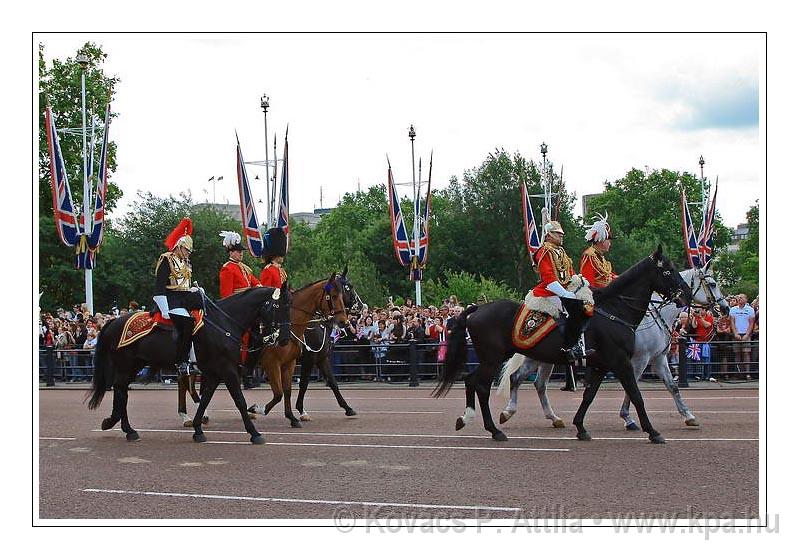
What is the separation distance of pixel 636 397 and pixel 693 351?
8.82 metres

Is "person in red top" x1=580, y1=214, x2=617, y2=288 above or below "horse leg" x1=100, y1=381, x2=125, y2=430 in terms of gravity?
above

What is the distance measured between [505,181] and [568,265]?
45229 mm

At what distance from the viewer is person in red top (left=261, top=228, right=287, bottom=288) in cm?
1327

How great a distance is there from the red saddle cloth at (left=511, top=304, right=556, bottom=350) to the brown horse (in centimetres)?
266

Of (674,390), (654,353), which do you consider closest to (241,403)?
(654,353)

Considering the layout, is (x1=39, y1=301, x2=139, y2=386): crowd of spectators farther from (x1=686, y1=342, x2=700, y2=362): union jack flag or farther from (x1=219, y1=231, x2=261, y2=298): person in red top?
(x1=686, y1=342, x2=700, y2=362): union jack flag

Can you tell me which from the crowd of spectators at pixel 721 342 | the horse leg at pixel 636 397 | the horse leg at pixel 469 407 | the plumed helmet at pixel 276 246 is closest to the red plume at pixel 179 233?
the plumed helmet at pixel 276 246

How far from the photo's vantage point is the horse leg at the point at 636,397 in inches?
398

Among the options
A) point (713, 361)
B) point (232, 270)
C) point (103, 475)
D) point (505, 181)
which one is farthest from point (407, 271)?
point (103, 475)

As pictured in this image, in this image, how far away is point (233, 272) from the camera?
1318 centimetres

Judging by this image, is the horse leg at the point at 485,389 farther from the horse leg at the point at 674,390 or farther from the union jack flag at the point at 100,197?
the union jack flag at the point at 100,197

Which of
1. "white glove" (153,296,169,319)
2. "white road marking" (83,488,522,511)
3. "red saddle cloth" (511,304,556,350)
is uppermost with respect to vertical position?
"white glove" (153,296,169,319)

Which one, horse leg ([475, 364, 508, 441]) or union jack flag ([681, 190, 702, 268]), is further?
union jack flag ([681, 190, 702, 268])

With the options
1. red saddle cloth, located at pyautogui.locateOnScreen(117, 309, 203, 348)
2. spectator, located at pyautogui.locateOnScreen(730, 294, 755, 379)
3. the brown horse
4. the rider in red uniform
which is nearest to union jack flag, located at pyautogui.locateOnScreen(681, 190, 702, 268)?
spectator, located at pyautogui.locateOnScreen(730, 294, 755, 379)
